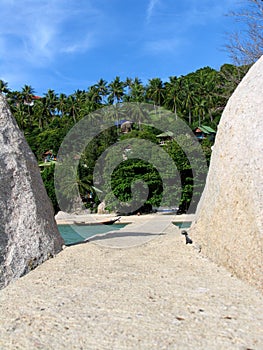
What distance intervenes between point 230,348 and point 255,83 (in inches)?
152

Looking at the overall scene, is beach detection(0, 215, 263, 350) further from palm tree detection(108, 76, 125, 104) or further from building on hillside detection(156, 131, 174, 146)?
palm tree detection(108, 76, 125, 104)

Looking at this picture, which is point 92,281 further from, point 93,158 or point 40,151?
point 40,151

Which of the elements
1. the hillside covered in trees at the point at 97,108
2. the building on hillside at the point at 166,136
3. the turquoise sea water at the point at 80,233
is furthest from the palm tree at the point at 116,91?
the turquoise sea water at the point at 80,233

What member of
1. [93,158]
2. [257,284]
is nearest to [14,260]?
[257,284]

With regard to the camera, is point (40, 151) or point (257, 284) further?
point (40, 151)

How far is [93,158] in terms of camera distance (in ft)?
134

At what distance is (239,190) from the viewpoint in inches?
203

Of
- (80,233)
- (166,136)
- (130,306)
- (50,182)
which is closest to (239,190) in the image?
(130,306)

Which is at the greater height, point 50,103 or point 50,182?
point 50,103

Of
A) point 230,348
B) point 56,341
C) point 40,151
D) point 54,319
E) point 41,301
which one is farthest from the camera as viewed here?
point 40,151

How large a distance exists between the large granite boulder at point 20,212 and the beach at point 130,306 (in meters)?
0.25

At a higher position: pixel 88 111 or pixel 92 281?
pixel 88 111

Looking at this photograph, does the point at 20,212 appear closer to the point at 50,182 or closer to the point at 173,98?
the point at 50,182

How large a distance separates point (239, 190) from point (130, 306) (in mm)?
2192
